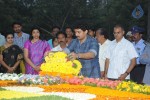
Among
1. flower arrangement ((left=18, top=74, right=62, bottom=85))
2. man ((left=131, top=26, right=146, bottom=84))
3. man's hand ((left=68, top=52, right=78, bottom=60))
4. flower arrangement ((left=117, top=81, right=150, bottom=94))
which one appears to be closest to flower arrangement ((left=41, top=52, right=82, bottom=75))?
man's hand ((left=68, top=52, right=78, bottom=60))

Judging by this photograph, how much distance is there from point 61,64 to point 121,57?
1321 mm

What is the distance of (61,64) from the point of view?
750 cm

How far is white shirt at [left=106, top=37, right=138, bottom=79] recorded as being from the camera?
791 cm

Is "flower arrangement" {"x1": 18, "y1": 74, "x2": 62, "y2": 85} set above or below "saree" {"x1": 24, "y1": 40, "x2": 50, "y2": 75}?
below

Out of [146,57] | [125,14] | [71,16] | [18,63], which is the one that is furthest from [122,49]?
[71,16]

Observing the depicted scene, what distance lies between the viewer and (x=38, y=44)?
358 inches

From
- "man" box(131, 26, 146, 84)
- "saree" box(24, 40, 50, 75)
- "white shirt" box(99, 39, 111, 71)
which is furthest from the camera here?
"man" box(131, 26, 146, 84)

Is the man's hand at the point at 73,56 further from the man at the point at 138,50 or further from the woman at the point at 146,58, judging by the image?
the man at the point at 138,50

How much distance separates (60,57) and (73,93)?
1.58 metres

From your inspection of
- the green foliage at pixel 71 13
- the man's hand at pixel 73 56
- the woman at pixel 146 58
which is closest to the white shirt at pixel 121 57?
the woman at pixel 146 58

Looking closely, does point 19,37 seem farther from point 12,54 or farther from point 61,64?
point 61,64

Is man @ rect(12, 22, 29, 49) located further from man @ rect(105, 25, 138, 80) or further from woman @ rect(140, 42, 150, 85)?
woman @ rect(140, 42, 150, 85)

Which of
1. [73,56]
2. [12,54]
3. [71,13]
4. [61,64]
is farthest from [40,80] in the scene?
[71,13]

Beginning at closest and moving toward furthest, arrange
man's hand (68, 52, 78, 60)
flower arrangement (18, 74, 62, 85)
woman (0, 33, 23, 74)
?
flower arrangement (18, 74, 62, 85) → man's hand (68, 52, 78, 60) → woman (0, 33, 23, 74)
